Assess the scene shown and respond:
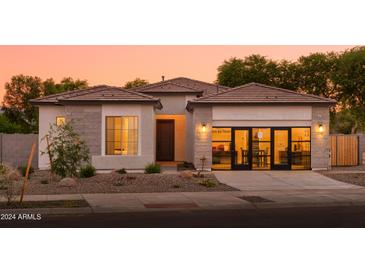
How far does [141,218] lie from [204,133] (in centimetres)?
1475

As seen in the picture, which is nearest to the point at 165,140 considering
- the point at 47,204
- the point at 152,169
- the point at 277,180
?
the point at 152,169

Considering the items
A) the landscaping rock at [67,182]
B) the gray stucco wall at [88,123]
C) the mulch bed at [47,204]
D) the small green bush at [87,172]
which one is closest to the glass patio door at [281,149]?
the gray stucco wall at [88,123]

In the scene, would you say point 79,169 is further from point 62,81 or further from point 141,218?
point 62,81

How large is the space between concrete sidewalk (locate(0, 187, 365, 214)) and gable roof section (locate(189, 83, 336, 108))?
8.89 metres

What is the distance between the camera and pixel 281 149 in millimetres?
29906

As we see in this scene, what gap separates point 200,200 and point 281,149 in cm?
1231

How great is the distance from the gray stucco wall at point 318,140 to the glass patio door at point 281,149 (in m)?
1.27

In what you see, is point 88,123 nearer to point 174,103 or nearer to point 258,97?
point 174,103

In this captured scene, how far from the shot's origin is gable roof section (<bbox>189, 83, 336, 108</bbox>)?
2944 centimetres

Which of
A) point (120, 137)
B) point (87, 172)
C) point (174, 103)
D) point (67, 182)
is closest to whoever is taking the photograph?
point (67, 182)

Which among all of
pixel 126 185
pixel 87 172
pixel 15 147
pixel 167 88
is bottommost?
pixel 126 185

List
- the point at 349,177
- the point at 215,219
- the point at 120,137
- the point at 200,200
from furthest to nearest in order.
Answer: the point at 120,137 < the point at 349,177 < the point at 200,200 < the point at 215,219

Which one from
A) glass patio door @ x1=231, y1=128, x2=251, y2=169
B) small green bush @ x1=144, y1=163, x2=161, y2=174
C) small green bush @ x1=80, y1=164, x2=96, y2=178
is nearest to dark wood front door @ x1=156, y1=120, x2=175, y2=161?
glass patio door @ x1=231, y1=128, x2=251, y2=169

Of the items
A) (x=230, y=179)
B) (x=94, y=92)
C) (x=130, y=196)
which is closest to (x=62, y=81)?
(x=94, y=92)
